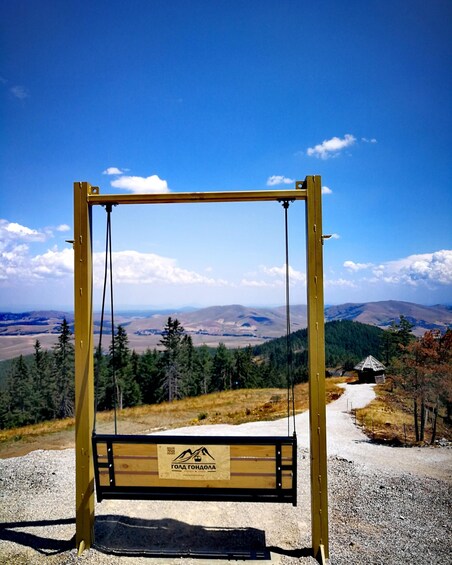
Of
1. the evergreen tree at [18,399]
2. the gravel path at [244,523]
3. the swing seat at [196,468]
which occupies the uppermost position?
the swing seat at [196,468]

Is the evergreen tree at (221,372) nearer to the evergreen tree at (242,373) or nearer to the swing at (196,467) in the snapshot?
the evergreen tree at (242,373)

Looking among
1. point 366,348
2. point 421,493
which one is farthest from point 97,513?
point 366,348

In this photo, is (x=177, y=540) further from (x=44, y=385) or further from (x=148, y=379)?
(x=44, y=385)

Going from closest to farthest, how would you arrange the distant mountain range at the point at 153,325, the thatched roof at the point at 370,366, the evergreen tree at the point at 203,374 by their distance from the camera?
the thatched roof at the point at 370,366, the distant mountain range at the point at 153,325, the evergreen tree at the point at 203,374

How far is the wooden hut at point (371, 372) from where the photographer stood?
33.1 meters

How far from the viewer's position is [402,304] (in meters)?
188

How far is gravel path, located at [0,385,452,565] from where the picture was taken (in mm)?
4746

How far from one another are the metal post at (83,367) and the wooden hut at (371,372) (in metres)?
A: 32.7

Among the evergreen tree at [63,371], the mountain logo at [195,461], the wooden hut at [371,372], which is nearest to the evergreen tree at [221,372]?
the evergreen tree at [63,371]

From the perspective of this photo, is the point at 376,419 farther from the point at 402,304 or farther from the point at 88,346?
the point at 402,304

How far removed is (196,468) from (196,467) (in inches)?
0.5

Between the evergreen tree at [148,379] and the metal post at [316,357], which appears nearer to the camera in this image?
the metal post at [316,357]

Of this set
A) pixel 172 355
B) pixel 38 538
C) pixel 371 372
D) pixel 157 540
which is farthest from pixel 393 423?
pixel 172 355

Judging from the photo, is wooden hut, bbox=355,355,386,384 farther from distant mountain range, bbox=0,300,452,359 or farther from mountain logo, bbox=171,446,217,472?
mountain logo, bbox=171,446,217,472
